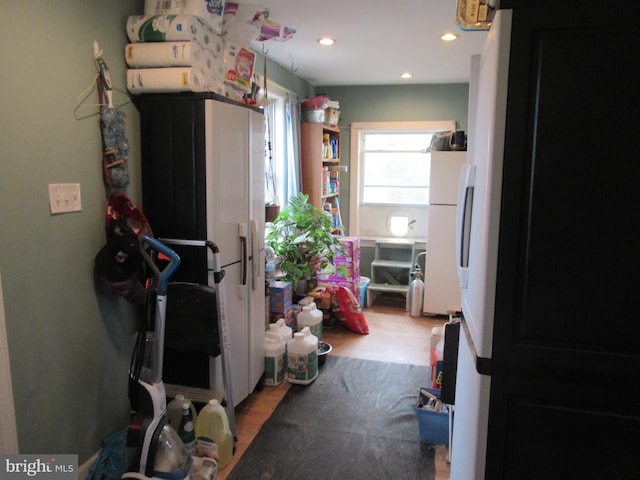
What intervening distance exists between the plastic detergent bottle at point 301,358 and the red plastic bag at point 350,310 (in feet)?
3.66

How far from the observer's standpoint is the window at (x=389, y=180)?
529cm

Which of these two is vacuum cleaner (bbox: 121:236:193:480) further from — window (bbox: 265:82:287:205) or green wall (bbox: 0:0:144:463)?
window (bbox: 265:82:287:205)

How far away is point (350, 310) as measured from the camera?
4137mm

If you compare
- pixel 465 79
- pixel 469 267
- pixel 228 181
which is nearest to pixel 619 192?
pixel 469 267

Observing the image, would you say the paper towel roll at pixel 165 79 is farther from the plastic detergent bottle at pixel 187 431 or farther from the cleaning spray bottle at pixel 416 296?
the cleaning spray bottle at pixel 416 296

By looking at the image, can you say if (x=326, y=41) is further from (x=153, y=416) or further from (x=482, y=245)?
(x=153, y=416)

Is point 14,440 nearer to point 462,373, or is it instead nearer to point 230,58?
point 462,373

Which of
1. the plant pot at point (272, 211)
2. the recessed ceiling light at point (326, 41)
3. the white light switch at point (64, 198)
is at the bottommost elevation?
the plant pot at point (272, 211)

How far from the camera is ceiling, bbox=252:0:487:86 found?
8.80ft

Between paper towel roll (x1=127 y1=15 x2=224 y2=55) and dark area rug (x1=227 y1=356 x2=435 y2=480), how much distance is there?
2104mm

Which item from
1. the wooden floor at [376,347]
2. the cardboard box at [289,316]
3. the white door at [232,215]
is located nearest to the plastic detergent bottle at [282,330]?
the cardboard box at [289,316]

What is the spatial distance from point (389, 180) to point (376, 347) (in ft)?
7.66

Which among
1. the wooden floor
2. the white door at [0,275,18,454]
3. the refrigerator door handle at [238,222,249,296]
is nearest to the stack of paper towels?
the refrigerator door handle at [238,222,249,296]

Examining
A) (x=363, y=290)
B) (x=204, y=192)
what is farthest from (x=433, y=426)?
(x=363, y=290)
